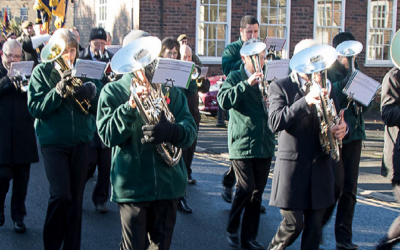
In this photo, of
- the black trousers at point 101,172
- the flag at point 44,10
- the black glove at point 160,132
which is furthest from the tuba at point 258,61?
the flag at point 44,10

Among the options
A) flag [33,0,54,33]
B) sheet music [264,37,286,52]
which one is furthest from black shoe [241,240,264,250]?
flag [33,0,54,33]

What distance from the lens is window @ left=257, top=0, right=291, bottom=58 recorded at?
59.8 feet

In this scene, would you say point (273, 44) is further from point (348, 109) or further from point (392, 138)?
point (392, 138)

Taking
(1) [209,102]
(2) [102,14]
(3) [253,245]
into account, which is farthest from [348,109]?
(2) [102,14]

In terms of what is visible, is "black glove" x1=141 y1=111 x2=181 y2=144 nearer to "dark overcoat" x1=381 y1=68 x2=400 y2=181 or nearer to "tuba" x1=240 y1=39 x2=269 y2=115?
"tuba" x1=240 y1=39 x2=269 y2=115

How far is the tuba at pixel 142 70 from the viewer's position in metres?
3.57

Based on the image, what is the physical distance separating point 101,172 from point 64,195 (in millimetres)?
2216

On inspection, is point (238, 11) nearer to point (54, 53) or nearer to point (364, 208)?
point (364, 208)

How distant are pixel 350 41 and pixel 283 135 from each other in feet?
5.64

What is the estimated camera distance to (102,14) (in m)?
21.7

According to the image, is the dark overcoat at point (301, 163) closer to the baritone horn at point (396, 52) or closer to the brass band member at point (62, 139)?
the baritone horn at point (396, 52)

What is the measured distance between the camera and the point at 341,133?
4.33 metres

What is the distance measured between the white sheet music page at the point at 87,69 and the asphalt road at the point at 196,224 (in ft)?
5.62

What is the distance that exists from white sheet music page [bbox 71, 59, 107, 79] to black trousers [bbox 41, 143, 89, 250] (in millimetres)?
615
